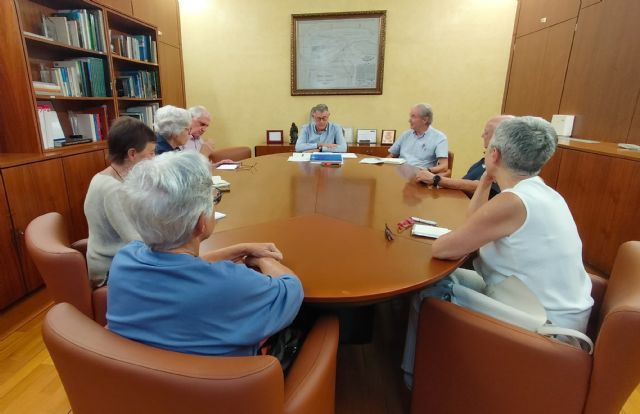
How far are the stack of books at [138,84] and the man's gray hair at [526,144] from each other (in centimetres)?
366

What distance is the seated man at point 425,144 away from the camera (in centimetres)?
329

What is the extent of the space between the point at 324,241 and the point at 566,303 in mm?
844

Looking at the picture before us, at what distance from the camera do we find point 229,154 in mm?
3799

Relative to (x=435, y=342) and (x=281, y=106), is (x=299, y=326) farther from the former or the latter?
(x=281, y=106)

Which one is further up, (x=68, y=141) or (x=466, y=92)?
(x=466, y=92)

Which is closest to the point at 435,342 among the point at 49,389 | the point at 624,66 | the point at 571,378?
the point at 571,378

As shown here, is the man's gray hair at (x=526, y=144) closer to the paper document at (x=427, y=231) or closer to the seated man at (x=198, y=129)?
the paper document at (x=427, y=231)

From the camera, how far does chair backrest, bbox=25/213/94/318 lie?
1.23 meters

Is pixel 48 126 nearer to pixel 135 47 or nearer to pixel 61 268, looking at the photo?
pixel 135 47

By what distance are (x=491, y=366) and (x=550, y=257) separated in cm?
40

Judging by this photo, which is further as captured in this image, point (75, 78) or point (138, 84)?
point (138, 84)

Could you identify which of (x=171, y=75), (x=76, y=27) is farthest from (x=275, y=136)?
(x=76, y=27)

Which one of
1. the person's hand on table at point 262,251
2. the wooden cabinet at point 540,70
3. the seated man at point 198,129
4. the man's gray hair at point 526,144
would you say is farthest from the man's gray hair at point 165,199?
the wooden cabinet at point 540,70

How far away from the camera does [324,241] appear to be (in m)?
1.40
